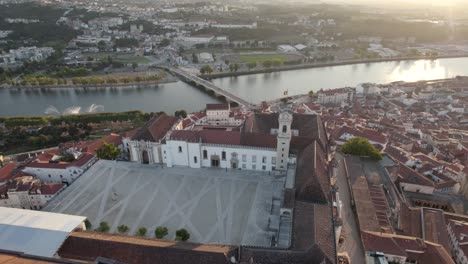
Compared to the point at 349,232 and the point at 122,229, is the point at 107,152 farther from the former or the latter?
the point at 349,232

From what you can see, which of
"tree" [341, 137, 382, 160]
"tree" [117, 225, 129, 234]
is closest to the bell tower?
"tree" [341, 137, 382, 160]

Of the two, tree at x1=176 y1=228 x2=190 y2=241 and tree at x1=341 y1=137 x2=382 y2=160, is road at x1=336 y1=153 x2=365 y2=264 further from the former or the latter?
tree at x1=176 y1=228 x2=190 y2=241

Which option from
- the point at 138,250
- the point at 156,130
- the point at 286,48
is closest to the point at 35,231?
the point at 138,250

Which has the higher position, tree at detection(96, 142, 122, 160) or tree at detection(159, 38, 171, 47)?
tree at detection(159, 38, 171, 47)

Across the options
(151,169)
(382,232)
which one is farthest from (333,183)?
(151,169)

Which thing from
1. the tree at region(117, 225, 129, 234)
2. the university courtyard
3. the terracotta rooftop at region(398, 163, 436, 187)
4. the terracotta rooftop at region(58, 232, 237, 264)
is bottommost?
the terracotta rooftop at region(398, 163, 436, 187)

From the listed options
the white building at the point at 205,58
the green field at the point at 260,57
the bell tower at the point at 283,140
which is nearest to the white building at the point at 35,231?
the bell tower at the point at 283,140

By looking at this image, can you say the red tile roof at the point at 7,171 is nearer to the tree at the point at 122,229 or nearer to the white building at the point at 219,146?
the white building at the point at 219,146
